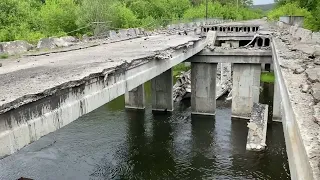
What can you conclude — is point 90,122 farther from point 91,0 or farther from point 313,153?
point 313,153

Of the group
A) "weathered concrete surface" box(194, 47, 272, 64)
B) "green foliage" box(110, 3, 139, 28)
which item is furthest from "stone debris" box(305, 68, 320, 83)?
"green foliage" box(110, 3, 139, 28)

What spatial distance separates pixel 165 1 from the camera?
208 feet

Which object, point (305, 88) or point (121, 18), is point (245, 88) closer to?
point (305, 88)

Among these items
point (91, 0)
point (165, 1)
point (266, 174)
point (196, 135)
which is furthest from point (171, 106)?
point (165, 1)

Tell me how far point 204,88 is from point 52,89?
60.4 ft

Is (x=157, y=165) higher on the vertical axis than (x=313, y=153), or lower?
lower

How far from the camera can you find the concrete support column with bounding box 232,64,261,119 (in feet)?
77.5

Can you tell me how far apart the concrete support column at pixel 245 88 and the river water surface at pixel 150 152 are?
→ 98 centimetres

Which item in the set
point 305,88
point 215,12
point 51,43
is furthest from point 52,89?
point 215,12

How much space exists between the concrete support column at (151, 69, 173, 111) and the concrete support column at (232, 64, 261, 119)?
4.99m

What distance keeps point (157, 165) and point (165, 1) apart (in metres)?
50.4

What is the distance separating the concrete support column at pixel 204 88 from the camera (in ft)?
81.8

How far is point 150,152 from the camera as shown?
1939cm

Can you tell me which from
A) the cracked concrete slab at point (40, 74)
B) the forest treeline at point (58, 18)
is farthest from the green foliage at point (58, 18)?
the cracked concrete slab at point (40, 74)
